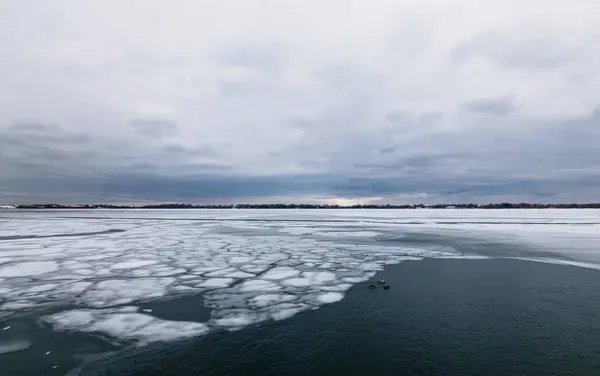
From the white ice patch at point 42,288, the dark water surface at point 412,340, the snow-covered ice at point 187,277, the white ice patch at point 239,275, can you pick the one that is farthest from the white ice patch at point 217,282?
the white ice patch at point 42,288

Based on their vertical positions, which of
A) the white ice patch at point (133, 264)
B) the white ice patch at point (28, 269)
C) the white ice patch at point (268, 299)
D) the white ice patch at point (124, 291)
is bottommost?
the white ice patch at point (268, 299)

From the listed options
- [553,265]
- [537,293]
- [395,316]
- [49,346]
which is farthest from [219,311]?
[553,265]

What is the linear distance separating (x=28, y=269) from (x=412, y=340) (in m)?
9.67

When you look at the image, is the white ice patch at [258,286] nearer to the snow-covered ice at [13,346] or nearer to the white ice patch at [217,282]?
the white ice patch at [217,282]

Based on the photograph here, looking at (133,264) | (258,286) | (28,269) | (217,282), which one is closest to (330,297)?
(258,286)

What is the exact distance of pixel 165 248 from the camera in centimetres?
1484

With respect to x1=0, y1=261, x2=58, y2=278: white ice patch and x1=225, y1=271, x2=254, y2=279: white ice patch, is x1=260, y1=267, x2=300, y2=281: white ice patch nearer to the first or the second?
x1=225, y1=271, x2=254, y2=279: white ice patch

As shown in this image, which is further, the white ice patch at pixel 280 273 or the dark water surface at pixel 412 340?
the white ice patch at pixel 280 273

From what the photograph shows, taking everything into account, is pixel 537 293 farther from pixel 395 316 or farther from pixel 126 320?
pixel 126 320

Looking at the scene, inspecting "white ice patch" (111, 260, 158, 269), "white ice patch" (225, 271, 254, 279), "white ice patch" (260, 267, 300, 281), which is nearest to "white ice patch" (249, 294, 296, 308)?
"white ice patch" (260, 267, 300, 281)

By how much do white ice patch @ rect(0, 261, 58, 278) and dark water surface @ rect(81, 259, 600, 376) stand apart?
6.42 m

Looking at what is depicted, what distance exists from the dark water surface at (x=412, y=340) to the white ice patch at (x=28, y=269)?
6.42 meters

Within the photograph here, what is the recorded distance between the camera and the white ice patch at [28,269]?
9.54 m

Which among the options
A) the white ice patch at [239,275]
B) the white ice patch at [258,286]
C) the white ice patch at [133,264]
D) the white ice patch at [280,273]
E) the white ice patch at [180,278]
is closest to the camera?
the white ice patch at [180,278]
